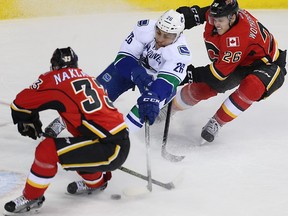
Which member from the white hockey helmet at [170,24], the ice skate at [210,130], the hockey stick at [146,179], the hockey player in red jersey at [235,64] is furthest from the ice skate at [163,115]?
the hockey stick at [146,179]

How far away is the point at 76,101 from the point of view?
10.1ft

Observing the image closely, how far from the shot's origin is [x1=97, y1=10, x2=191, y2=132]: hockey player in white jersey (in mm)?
3709

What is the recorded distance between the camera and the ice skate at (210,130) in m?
4.18

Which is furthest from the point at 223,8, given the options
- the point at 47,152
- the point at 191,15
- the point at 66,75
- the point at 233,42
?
the point at 47,152

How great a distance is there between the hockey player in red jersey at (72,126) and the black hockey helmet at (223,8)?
1181 mm

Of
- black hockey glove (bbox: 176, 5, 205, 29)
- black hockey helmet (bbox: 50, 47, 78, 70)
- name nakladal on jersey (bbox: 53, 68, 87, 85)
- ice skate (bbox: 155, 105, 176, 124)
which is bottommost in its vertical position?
ice skate (bbox: 155, 105, 176, 124)

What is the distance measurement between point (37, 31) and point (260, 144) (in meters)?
2.82

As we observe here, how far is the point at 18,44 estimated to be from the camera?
598 cm

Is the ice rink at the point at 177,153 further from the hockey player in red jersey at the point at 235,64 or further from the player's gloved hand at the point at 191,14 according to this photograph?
the player's gloved hand at the point at 191,14

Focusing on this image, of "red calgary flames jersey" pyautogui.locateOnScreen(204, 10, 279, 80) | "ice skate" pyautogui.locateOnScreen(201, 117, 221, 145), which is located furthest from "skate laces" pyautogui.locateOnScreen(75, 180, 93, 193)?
"red calgary flames jersey" pyautogui.locateOnScreen(204, 10, 279, 80)

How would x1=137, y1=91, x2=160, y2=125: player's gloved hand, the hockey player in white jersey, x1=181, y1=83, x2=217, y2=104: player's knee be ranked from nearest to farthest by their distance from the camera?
x1=137, y1=91, x2=160, y2=125: player's gloved hand < the hockey player in white jersey < x1=181, y1=83, x2=217, y2=104: player's knee

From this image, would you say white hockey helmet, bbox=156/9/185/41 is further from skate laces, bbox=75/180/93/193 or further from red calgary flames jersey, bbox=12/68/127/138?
skate laces, bbox=75/180/93/193

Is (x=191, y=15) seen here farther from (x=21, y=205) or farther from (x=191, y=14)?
(x=21, y=205)

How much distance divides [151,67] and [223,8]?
→ 53 centimetres
